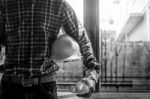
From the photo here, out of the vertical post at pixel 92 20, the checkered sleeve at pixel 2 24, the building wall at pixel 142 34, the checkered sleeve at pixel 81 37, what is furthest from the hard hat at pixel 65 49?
the building wall at pixel 142 34

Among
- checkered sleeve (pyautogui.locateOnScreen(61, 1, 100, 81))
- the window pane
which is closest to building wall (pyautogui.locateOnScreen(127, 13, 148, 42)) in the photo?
the window pane

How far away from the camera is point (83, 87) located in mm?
925

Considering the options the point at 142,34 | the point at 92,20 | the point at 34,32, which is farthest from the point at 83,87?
the point at 142,34

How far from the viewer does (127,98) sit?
2.85 meters

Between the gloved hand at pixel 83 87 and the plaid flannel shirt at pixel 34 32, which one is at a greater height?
the plaid flannel shirt at pixel 34 32

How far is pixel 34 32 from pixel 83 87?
317mm

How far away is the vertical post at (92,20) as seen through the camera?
9.13 feet

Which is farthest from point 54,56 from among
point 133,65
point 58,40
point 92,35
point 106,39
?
point 133,65

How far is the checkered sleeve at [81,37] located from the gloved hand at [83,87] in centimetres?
4

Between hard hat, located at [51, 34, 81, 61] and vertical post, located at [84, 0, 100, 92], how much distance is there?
5.77 feet

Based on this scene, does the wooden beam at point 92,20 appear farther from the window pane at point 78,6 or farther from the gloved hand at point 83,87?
the gloved hand at point 83,87

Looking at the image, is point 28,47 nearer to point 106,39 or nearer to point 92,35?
point 92,35

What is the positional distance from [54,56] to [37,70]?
0.35 ft

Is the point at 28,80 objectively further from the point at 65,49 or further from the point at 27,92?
the point at 65,49
